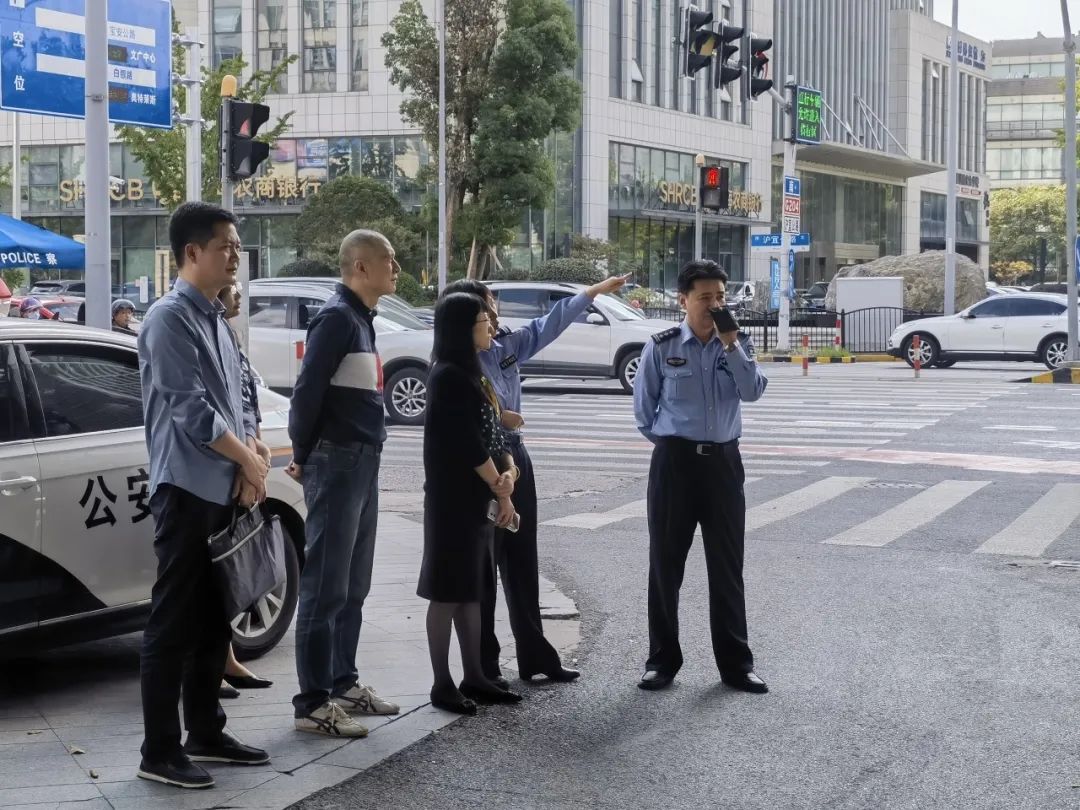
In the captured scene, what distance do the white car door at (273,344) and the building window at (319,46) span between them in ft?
133

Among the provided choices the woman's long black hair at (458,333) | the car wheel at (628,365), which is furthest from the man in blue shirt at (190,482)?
the car wheel at (628,365)

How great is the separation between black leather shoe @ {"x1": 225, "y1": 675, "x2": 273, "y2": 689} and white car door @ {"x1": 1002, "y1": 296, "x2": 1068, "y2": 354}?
87.0 ft

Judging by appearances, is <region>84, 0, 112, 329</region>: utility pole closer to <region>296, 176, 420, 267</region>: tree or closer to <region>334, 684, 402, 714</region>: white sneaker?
<region>334, 684, 402, 714</region>: white sneaker

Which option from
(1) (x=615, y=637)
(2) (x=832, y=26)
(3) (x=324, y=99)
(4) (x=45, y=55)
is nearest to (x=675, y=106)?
(3) (x=324, y=99)

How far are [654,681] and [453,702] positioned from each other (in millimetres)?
968

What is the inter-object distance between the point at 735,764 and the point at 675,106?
63801mm

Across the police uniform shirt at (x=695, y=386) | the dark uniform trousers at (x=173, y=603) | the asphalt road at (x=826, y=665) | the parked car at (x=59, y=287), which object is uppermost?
the parked car at (x=59, y=287)

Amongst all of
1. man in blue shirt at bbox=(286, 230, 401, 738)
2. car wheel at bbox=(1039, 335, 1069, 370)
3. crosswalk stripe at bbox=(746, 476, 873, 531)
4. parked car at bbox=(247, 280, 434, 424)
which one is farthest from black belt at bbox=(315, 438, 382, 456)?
car wheel at bbox=(1039, 335, 1069, 370)

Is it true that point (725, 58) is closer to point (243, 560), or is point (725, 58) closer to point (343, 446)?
point (343, 446)

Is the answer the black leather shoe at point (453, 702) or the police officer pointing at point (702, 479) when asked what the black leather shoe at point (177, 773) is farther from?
the police officer pointing at point (702, 479)

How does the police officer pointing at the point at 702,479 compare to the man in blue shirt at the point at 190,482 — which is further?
the police officer pointing at the point at 702,479

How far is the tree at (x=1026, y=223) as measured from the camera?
319 ft

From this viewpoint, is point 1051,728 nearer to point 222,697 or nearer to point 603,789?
point 603,789

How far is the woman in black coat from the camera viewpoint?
614cm
